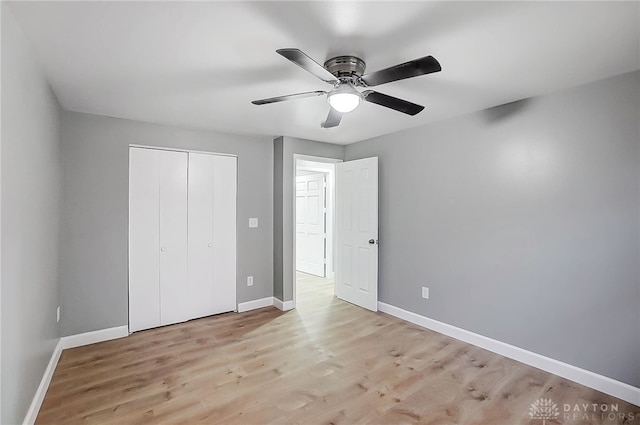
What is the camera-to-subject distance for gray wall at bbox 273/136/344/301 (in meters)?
4.07

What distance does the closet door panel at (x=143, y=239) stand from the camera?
3.33 meters

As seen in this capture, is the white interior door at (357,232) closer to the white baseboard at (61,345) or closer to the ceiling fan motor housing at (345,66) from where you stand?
the ceiling fan motor housing at (345,66)

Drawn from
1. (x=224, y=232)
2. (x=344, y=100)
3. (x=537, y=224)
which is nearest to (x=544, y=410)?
(x=537, y=224)

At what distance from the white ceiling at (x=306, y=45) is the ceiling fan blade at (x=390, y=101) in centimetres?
21

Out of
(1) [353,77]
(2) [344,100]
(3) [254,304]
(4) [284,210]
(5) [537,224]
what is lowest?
(3) [254,304]

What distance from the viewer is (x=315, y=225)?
6.19 m

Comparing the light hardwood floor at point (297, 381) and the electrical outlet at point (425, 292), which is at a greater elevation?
the electrical outlet at point (425, 292)

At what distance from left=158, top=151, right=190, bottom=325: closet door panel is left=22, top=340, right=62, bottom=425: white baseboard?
984 mm

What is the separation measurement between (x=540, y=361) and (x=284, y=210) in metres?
3.06

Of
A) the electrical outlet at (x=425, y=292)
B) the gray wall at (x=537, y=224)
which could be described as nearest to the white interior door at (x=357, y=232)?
the gray wall at (x=537, y=224)


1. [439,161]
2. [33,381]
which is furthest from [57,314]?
[439,161]

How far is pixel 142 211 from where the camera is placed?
3379 mm

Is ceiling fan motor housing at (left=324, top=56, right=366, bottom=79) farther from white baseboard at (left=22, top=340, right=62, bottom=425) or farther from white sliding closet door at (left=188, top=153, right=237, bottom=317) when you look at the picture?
white baseboard at (left=22, top=340, right=62, bottom=425)

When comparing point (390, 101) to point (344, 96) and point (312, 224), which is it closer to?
point (344, 96)
